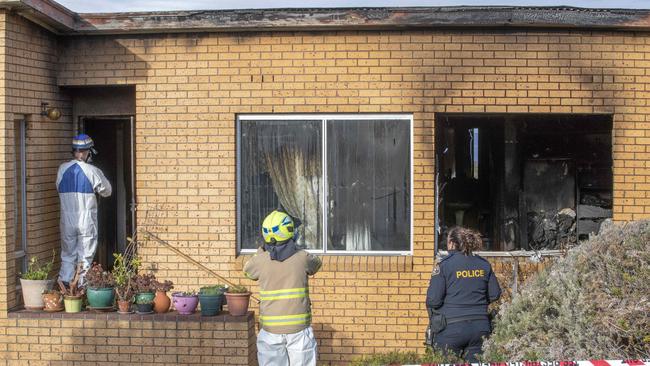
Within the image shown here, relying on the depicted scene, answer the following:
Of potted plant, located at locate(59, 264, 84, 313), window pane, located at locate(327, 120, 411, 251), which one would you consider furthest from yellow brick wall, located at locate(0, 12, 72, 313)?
window pane, located at locate(327, 120, 411, 251)

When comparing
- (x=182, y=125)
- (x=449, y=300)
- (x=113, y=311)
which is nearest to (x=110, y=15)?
(x=182, y=125)

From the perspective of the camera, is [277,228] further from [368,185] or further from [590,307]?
[368,185]

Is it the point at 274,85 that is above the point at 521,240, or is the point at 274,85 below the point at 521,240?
above

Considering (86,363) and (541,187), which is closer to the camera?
(86,363)

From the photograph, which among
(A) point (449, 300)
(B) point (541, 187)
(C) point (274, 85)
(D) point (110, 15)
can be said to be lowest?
(A) point (449, 300)

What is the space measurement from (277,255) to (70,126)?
4260 mm

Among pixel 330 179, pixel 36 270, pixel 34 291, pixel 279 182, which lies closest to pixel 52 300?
pixel 34 291

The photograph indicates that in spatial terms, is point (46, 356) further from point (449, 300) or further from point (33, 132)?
point (449, 300)

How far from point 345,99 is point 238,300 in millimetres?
2345

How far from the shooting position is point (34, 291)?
398 inches

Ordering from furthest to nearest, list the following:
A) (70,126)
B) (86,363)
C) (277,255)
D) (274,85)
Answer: (70,126), (274,85), (86,363), (277,255)

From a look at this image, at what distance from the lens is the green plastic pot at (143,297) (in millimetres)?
9992

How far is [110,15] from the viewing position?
1056cm

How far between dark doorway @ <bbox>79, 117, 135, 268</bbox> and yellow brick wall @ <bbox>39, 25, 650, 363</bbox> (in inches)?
78.5
